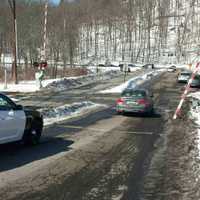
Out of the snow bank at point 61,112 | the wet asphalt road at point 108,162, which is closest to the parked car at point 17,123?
the wet asphalt road at point 108,162

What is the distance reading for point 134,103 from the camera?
26516 mm

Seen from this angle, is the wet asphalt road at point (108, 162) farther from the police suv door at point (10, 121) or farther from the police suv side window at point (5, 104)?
the police suv side window at point (5, 104)

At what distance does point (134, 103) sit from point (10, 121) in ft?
47.9

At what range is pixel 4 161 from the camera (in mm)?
11438

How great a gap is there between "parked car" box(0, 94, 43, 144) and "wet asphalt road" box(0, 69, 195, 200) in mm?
348

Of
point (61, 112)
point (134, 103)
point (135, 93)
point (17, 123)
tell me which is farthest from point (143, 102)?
point (17, 123)

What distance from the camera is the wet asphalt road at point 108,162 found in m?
8.89

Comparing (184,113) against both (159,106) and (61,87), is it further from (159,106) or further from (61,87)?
(61,87)

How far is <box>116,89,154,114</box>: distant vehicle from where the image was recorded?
1037 inches

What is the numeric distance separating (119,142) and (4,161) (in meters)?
4.95

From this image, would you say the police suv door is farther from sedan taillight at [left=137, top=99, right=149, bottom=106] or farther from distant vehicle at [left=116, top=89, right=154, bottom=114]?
sedan taillight at [left=137, top=99, right=149, bottom=106]

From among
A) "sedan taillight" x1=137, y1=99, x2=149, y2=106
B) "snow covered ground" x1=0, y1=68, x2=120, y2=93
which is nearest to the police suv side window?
"sedan taillight" x1=137, y1=99, x2=149, y2=106

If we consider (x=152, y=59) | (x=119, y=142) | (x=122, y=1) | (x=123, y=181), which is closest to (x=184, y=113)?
(x=119, y=142)

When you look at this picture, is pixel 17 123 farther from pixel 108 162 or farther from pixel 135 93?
pixel 135 93
